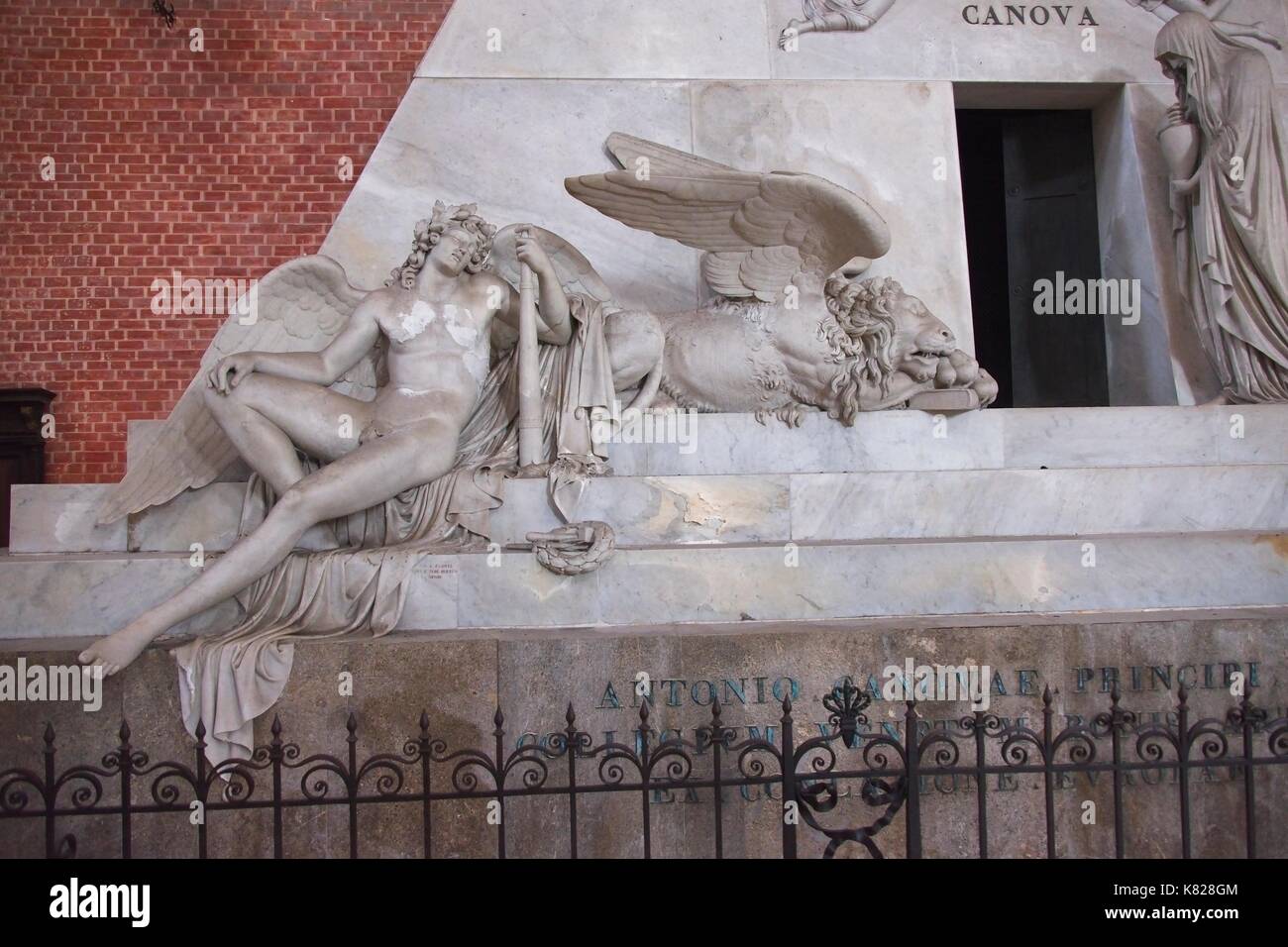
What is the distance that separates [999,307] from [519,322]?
4.22 meters

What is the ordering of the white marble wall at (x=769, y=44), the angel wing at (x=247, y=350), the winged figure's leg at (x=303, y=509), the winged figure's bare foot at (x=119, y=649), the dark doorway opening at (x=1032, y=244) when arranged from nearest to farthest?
1. the winged figure's bare foot at (x=119, y=649)
2. the winged figure's leg at (x=303, y=509)
3. the angel wing at (x=247, y=350)
4. the white marble wall at (x=769, y=44)
5. the dark doorway opening at (x=1032, y=244)

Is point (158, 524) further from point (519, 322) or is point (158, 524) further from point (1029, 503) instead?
point (1029, 503)

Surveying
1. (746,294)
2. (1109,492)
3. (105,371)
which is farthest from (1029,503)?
(105,371)

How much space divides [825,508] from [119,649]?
276cm

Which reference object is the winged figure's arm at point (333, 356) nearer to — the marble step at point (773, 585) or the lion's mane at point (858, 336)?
the marble step at point (773, 585)

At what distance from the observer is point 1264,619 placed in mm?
4688

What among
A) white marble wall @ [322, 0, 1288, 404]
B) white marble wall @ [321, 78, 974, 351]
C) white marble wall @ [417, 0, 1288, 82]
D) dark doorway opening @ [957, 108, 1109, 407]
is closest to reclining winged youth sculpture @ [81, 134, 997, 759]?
white marble wall @ [321, 78, 974, 351]

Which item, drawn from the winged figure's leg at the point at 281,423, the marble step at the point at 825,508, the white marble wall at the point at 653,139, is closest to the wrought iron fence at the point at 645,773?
the marble step at the point at 825,508

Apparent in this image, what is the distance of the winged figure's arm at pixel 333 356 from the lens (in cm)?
512

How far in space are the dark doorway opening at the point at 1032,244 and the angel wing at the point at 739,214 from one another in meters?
2.75

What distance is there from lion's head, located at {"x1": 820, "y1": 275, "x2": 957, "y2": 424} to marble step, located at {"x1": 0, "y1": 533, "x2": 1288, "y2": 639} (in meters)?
0.97

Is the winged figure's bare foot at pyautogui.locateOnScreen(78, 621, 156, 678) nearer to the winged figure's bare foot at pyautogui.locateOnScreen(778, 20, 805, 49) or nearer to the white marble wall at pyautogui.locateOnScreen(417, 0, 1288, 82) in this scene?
the white marble wall at pyautogui.locateOnScreen(417, 0, 1288, 82)

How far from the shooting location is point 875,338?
18.9 feet

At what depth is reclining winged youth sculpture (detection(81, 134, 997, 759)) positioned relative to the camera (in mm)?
4801
